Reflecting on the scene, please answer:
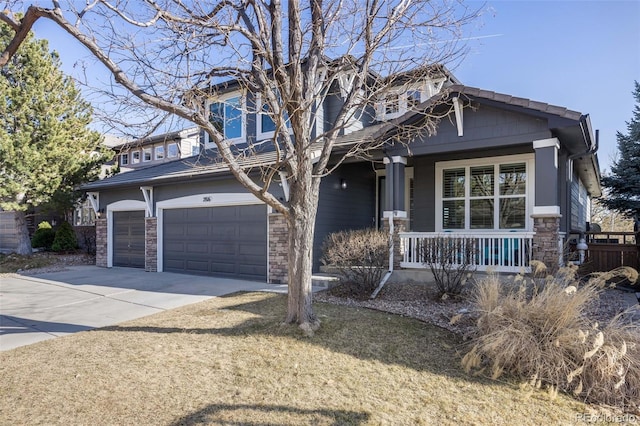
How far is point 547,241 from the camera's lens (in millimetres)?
7434

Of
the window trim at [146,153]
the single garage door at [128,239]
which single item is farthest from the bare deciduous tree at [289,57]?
the window trim at [146,153]

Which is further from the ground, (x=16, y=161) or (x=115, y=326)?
(x=16, y=161)

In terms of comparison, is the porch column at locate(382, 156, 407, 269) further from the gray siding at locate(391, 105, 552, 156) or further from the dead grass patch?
the dead grass patch

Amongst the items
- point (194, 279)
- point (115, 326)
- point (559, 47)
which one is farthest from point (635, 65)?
point (115, 326)

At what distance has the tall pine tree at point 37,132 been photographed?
45.6 ft

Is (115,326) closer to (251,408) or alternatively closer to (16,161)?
(251,408)

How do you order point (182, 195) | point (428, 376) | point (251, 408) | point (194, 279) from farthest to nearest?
point (182, 195)
point (194, 279)
point (428, 376)
point (251, 408)

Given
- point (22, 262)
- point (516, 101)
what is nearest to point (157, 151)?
point (22, 262)

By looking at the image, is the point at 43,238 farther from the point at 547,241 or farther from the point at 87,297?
the point at 547,241

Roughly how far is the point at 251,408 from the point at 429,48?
558 cm

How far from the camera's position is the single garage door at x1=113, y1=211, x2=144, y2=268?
44.9 feet

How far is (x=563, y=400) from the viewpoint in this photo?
12.2 feet

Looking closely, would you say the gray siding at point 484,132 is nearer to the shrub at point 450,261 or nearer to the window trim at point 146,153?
the shrub at point 450,261

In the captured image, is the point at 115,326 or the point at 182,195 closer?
the point at 115,326
